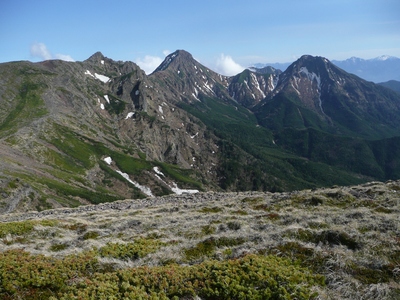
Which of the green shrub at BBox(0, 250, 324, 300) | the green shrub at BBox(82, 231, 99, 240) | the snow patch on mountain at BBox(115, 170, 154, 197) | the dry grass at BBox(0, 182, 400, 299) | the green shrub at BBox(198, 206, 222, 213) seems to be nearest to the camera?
the green shrub at BBox(0, 250, 324, 300)

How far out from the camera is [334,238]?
62.2ft

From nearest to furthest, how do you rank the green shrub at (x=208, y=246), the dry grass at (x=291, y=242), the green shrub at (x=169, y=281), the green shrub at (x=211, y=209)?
the green shrub at (x=169, y=281), the dry grass at (x=291, y=242), the green shrub at (x=208, y=246), the green shrub at (x=211, y=209)

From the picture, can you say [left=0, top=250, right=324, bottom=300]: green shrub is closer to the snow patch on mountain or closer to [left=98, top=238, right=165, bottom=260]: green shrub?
[left=98, top=238, right=165, bottom=260]: green shrub

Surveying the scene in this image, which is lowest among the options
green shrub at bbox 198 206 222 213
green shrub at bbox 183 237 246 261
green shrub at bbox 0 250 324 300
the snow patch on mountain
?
the snow patch on mountain

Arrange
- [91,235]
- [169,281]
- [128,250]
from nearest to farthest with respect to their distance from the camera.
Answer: [169,281] → [128,250] → [91,235]

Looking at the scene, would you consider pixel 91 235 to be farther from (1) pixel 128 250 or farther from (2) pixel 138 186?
(2) pixel 138 186

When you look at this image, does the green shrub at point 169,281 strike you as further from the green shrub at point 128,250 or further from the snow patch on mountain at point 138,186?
the snow patch on mountain at point 138,186

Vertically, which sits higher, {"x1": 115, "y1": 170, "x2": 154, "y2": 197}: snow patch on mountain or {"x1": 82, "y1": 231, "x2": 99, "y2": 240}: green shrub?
{"x1": 82, "y1": 231, "x2": 99, "y2": 240}: green shrub

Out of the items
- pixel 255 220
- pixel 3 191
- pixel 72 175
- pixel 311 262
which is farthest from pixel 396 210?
pixel 72 175

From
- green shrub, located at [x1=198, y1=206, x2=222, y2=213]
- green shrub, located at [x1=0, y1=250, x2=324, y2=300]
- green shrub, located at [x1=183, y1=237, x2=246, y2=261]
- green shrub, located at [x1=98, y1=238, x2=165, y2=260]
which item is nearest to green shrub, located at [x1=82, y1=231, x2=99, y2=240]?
green shrub, located at [x1=98, y1=238, x2=165, y2=260]

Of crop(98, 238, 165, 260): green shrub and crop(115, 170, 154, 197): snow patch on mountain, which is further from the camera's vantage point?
crop(115, 170, 154, 197): snow patch on mountain

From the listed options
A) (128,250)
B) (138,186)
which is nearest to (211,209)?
(128,250)

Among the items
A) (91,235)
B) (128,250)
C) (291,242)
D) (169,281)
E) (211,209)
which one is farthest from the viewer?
(211,209)

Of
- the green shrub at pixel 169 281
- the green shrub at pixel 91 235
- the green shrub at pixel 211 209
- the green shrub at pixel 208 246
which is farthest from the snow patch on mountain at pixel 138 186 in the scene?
the green shrub at pixel 169 281
